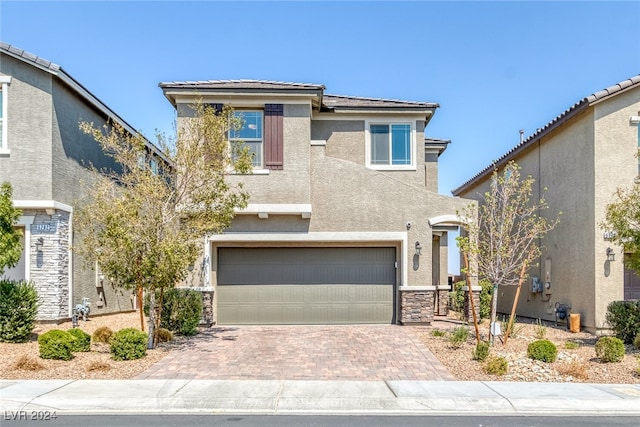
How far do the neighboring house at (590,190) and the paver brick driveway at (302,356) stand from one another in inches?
211

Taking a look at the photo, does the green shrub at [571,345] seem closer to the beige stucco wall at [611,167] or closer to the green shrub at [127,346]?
the beige stucco wall at [611,167]

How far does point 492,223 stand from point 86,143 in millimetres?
12674

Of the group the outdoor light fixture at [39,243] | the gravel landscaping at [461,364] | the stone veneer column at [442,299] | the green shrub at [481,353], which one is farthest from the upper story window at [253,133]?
the stone veneer column at [442,299]

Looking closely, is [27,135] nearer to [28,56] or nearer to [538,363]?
[28,56]

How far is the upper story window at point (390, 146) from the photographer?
55.9ft

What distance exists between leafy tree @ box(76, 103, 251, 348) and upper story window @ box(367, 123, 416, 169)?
6141 millimetres

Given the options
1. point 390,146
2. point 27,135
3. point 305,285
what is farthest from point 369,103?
point 27,135

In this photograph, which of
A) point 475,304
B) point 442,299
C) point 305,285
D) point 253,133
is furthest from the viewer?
point 442,299

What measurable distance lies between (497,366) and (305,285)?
22.8ft

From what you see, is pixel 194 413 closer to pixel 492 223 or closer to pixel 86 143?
pixel 492 223

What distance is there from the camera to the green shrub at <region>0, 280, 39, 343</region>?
11.9 metres

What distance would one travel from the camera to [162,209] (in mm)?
11227

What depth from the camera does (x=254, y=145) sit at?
15.0m

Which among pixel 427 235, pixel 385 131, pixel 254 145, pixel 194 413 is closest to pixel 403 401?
pixel 194 413
